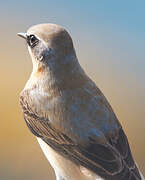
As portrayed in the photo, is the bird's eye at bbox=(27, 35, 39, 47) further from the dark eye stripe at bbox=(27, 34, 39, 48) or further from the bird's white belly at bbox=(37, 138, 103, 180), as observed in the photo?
the bird's white belly at bbox=(37, 138, 103, 180)

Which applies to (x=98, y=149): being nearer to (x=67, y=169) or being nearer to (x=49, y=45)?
(x=67, y=169)

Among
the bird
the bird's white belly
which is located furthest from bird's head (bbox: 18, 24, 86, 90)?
the bird's white belly

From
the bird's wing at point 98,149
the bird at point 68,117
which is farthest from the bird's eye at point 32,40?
the bird's wing at point 98,149

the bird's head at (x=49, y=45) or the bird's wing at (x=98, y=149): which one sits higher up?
the bird's head at (x=49, y=45)

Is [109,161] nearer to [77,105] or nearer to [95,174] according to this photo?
[95,174]

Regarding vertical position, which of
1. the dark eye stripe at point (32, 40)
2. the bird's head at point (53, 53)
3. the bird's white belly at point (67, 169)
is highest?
the dark eye stripe at point (32, 40)

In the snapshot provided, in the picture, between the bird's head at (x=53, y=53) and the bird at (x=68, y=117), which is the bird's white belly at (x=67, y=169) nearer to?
the bird at (x=68, y=117)

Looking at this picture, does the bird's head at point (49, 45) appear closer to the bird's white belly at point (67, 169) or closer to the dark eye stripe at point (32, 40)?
the dark eye stripe at point (32, 40)
